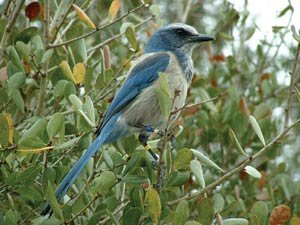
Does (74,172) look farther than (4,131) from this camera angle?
Yes

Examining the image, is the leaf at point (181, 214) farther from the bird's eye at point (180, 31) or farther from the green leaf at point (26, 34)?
the bird's eye at point (180, 31)

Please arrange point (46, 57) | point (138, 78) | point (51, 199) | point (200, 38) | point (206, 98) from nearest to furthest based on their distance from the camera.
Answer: point (51, 199), point (46, 57), point (138, 78), point (206, 98), point (200, 38)

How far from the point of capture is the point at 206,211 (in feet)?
8.71

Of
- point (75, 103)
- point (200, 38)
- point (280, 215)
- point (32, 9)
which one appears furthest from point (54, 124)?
point (200, 38)

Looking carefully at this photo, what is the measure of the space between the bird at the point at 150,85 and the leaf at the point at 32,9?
608 millimetres

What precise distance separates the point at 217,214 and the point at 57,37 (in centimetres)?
139

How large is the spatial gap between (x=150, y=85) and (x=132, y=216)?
56.9 inches

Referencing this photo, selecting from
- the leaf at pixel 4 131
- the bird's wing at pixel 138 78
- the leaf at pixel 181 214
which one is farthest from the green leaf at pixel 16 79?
the leaf at pixel 181 214

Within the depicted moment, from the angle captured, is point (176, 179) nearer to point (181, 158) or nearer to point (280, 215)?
point (181, 158)

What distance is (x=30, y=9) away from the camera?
3.39 metres

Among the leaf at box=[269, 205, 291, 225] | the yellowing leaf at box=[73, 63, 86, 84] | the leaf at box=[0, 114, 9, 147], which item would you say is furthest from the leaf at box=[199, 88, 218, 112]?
the leaf at box=[0, 114, 9, 147]

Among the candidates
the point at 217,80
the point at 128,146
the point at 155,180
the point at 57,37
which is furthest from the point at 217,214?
the point at 217,80

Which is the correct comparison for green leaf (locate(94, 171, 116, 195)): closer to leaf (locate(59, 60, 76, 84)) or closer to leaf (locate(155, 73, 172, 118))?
leaf (locate(155, 73, 172, 118))

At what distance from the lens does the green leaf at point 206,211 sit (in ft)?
8.69
